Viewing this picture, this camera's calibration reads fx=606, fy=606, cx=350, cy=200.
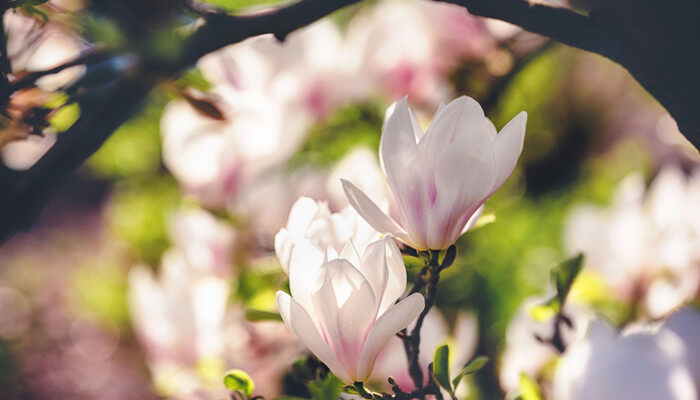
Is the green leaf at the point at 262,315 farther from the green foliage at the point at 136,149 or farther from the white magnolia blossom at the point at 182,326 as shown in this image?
the green foliage at the point at 136,149

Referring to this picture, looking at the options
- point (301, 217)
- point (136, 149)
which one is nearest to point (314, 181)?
point (301, 217)

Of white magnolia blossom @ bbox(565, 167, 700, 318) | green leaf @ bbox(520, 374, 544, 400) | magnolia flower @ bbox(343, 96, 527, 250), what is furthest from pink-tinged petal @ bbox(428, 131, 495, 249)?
white magnolia blossom @ bbox(565, 167, 700, 318)

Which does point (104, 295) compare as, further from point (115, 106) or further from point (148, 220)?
point (115, 106)

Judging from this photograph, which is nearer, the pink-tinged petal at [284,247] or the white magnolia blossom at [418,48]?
the pink-tinged petal at [284,247]

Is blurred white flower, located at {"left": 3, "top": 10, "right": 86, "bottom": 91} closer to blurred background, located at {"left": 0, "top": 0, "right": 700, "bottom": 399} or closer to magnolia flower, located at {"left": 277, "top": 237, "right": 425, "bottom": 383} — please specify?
blurred background, located at {"left": 0, "top": 0, "right": 700, "bottom": 399}

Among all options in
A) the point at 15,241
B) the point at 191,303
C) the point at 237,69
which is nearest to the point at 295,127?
the point at 237,69

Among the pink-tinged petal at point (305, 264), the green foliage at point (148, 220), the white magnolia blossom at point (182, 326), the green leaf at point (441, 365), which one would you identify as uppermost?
the pink-tinged petal at point (305, 264)

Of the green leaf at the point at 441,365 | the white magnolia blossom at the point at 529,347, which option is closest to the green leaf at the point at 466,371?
the green leaf at the point at 441,365

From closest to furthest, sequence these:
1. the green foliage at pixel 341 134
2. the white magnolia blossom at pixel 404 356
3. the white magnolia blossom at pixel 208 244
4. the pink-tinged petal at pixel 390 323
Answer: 1. the pink-tinged petal at pixel 390 323
2. the white magnolia blossom at pixel 404 356
3. the white magnolia blossom at pixel 208 244
4. the green foliage at pixel 341 134
